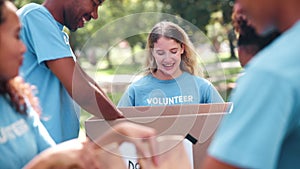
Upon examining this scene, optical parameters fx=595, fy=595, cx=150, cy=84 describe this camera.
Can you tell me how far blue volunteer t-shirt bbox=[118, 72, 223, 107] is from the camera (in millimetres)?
3043

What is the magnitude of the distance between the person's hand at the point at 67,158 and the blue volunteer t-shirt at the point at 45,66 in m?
0.86

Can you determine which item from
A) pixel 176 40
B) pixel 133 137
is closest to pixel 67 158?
pixel 133 137

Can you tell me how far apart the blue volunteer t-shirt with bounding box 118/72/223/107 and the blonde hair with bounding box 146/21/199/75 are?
5 cm

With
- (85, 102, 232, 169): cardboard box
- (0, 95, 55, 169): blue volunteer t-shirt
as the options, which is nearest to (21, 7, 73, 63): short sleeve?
(85, 102, 232, 169): cardboard box

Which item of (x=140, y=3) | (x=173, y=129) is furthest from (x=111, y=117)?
(x=140, y=3)

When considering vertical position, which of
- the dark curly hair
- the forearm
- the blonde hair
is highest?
the dark curly hair

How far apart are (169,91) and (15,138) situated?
5.20 ft

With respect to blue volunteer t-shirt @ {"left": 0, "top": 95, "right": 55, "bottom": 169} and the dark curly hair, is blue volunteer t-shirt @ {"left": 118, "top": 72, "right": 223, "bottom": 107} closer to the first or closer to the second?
the dark curly hair

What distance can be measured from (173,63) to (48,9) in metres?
0.89

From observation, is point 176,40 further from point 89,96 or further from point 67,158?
point 67,158

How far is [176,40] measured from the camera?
3355 millimetres

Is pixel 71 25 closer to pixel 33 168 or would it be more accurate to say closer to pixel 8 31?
pixel 8 31

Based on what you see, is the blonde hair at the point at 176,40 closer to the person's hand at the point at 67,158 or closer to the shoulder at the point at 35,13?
the shoulder at the point at 35,13

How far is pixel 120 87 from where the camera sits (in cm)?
309
